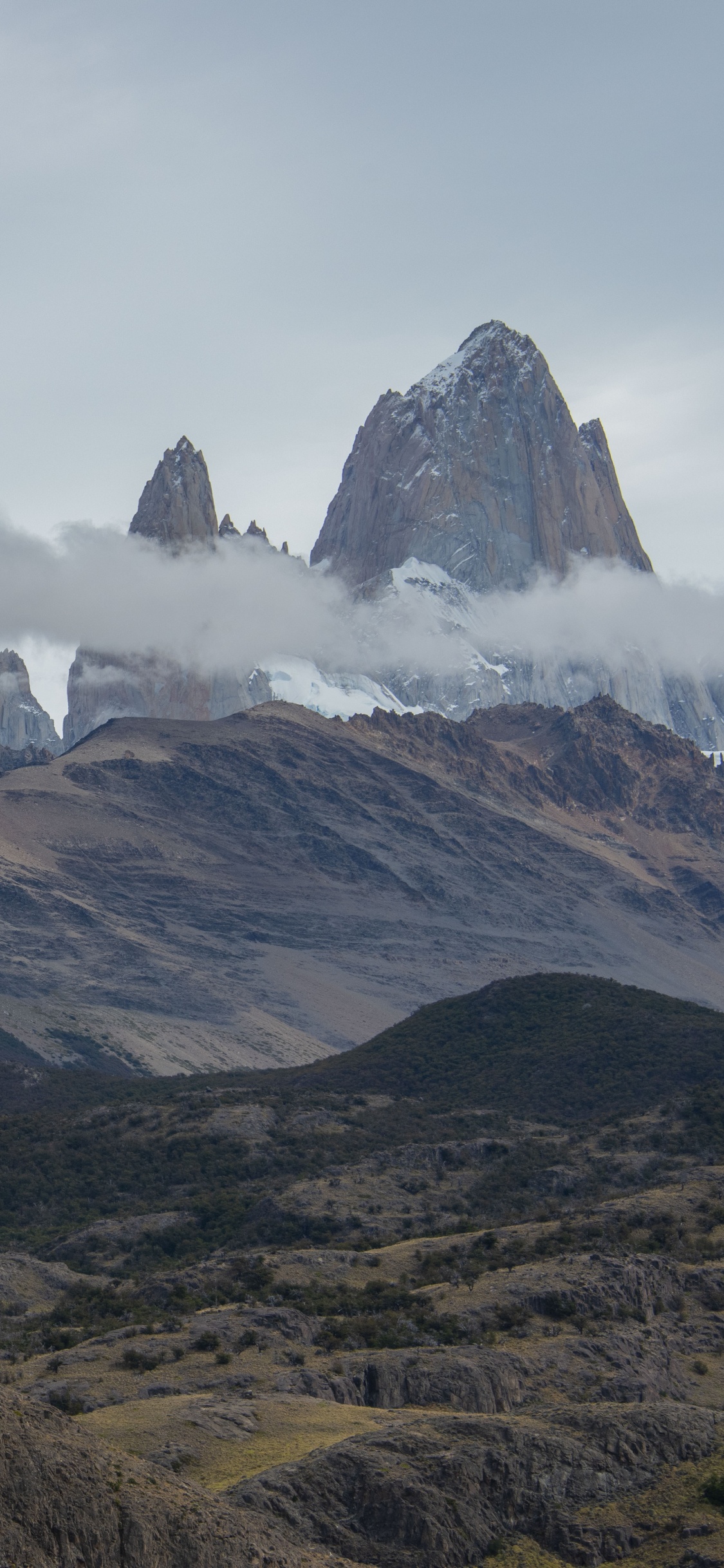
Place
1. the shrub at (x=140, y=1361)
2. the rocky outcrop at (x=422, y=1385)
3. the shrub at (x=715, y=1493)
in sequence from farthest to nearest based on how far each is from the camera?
the shrub at (x=140, y=1361) → the rocky outcrop at (x=422, y=1385) → the shrub at (x=715, y=1493)

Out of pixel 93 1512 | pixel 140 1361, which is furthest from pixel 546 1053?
pixel 93 1512

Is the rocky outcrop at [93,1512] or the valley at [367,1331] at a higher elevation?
the rocky outcrop at [93,1512]

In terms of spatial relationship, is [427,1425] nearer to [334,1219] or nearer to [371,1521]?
[371,1521]

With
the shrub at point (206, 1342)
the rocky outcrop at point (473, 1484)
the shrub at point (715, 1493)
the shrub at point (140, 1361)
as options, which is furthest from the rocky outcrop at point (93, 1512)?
the shrub at point (206, 1342)

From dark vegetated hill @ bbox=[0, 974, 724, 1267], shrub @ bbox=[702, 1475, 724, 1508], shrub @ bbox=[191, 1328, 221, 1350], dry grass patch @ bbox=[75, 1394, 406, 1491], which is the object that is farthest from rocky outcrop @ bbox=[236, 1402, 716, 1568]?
dark vegetated hill @ bbox=[0, 974, 724, 1267]

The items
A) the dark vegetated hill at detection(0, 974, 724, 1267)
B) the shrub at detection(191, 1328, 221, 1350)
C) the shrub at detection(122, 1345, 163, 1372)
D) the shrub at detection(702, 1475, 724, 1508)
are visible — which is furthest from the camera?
the dark vegetated hill at detection(0, 974, 724, 1267)

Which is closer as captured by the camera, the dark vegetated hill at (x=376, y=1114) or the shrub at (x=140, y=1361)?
the shrub at (x=140, y=1361)

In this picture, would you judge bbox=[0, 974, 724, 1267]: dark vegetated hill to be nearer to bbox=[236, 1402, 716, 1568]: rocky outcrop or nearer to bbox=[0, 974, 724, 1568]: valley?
bbox=[0, 974, 724, 1568]: valley

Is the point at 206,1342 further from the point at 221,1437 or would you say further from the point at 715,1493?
the point at 715,1493

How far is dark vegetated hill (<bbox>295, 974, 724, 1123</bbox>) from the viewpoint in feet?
470

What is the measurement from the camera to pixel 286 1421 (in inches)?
1913

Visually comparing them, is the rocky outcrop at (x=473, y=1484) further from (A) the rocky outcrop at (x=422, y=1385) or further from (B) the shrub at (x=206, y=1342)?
(B) the shrub at (x=206, y=1342)

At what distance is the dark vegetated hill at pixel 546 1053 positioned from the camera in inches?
5640

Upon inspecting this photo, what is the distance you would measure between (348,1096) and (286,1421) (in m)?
95.6
